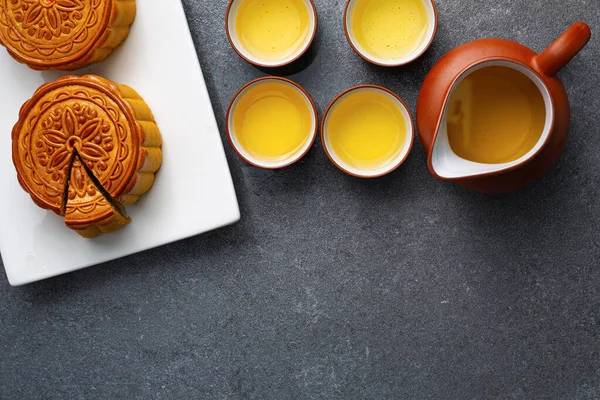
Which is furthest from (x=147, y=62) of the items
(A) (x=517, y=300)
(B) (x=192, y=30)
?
(A) (x=517, y=300)

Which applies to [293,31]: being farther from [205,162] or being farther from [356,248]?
[356,248]

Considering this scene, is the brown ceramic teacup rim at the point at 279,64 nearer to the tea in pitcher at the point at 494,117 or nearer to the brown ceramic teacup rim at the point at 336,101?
the brown ceramic teacup rim at the point at 336,101

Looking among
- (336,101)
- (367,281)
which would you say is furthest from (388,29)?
(367,281)

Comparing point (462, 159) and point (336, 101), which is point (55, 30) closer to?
point (336, 101)

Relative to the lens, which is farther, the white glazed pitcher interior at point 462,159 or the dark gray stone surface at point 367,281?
the dark gray stone surface at point 367,281

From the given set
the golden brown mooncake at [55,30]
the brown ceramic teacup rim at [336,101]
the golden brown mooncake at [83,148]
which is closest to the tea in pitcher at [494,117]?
the brown ceramic teacup rim at [336,101]

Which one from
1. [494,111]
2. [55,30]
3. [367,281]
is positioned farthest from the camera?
[367,281]
